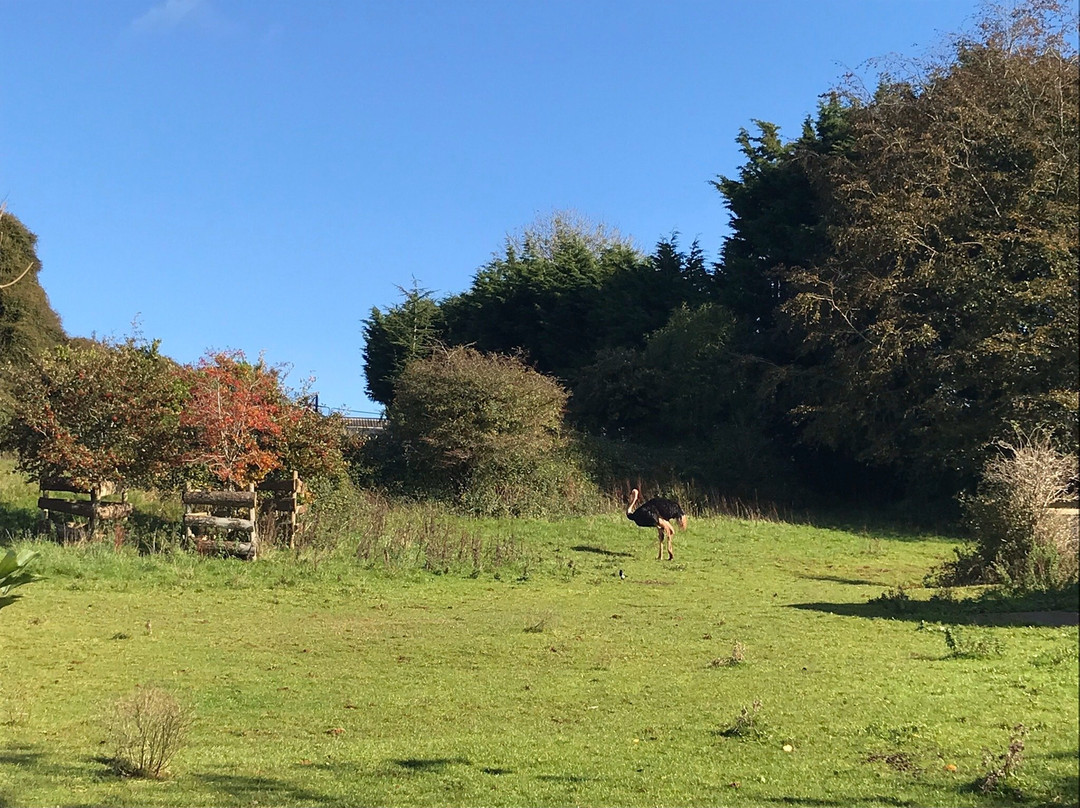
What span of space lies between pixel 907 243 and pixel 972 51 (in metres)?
2.03

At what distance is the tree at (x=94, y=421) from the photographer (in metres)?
17.6

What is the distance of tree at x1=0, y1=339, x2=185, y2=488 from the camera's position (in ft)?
57.8

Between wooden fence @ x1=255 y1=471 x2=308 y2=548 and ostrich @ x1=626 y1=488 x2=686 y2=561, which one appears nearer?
wooden fence @ x1=255 y1=471 x2=308 y2=548

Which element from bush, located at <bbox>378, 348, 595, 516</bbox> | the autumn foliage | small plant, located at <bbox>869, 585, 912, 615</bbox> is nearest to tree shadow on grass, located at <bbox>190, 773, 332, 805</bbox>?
small plant, located at <bbox>869, 585, 912, 615</bbox>

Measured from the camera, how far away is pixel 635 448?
30.6m

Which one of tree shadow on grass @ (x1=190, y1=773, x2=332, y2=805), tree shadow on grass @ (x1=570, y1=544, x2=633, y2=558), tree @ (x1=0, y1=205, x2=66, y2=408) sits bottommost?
tree shadow on grass @ (x1=190, y1=773, x2=332, y2=805)

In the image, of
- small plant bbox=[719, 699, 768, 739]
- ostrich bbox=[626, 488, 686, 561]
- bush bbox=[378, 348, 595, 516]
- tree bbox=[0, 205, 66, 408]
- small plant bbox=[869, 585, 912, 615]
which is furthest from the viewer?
tree bbox=[0, 205, 66, 408]

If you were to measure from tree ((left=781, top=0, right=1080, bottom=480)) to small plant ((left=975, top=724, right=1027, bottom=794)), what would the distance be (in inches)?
51.4

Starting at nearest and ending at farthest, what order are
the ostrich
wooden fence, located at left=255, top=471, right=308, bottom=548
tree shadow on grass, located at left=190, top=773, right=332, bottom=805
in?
tree shadow on grass, located at left=190, top=773, right=332, bottom=805
wooden fence, located at left=255, top=471, right=308, bottom=548
the ostrich

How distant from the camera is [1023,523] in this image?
27.5 feet

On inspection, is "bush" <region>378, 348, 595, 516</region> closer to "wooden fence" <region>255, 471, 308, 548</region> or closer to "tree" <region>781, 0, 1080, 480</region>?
"wooden fence" <region>255, 471, 308, 548</region>

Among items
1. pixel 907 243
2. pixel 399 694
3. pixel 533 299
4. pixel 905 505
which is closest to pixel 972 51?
pixel 907 243

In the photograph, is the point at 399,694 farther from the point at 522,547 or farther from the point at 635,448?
the point at 635,448

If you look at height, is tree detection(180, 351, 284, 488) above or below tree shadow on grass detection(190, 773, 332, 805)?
above
